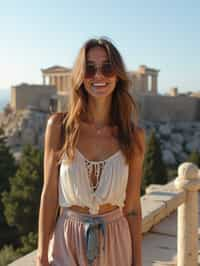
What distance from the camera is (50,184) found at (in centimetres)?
156

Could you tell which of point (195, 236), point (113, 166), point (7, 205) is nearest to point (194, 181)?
point (195, 236)

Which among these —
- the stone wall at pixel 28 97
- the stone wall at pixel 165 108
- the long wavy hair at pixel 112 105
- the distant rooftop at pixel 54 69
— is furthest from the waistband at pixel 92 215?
the distant rooftop at pixel 54 69

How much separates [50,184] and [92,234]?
25 cm

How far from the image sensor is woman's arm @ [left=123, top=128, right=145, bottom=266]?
1.61 meters

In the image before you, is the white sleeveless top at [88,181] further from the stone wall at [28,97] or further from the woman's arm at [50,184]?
the stone wall at [28,97]

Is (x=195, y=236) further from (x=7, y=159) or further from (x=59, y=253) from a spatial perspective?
(x=7, y=159)

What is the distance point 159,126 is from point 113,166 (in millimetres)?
34473

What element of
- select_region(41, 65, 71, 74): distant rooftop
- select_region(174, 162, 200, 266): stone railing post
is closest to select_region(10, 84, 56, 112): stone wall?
select_region(41, 65, 71, 74): distant rooftop

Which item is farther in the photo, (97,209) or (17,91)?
(17,91)

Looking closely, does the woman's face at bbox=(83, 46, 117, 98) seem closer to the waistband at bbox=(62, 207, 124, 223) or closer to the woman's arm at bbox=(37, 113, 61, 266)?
the woman's arm at bbox=(37, 113, 61, 266)

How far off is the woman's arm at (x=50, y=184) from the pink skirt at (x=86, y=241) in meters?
0.04

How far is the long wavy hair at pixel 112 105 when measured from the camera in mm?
1550

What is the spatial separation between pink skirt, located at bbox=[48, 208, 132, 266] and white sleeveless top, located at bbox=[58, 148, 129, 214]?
5 centimetres

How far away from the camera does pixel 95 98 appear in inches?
63.6
